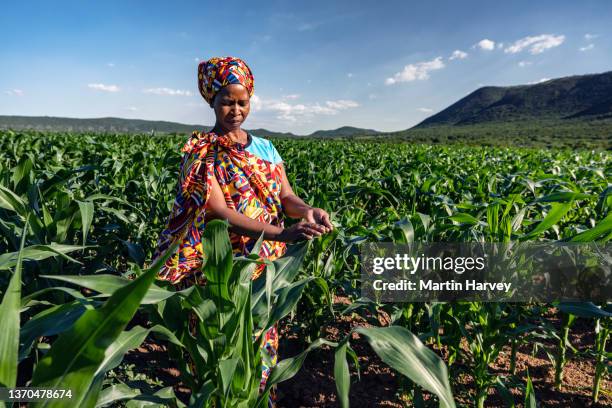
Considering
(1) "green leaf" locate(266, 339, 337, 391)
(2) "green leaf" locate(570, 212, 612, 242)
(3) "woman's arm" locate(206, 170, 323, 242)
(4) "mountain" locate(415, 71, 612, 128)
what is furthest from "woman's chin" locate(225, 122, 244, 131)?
(4) "mountain" locate(415, 71, 612, 128)

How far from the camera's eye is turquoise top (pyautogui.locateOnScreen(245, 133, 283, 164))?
6.12 ft

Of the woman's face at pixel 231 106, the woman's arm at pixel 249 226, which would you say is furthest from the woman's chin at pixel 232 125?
the woman's arm at pixel 249 226

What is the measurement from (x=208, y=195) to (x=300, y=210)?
1.58 feet

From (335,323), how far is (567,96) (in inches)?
6355

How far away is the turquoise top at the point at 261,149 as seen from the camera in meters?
1.86

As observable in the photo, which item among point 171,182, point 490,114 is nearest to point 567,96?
point 490,114

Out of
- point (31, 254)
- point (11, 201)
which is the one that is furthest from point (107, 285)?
point (11, 201)

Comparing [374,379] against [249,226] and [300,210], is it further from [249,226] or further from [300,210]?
Result: [249,226]

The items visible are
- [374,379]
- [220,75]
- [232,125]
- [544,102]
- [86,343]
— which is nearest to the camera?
[86,343]

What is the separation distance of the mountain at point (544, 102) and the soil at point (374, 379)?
393 feet

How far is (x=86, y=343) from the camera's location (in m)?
0.65

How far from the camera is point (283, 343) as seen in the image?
253cm

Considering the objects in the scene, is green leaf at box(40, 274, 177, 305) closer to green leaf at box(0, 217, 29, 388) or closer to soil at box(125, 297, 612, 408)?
green leaf at box(0, 217, 29, 388)

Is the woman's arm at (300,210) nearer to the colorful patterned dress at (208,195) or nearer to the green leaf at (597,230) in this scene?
the colorful patterned dress at (208,195)
